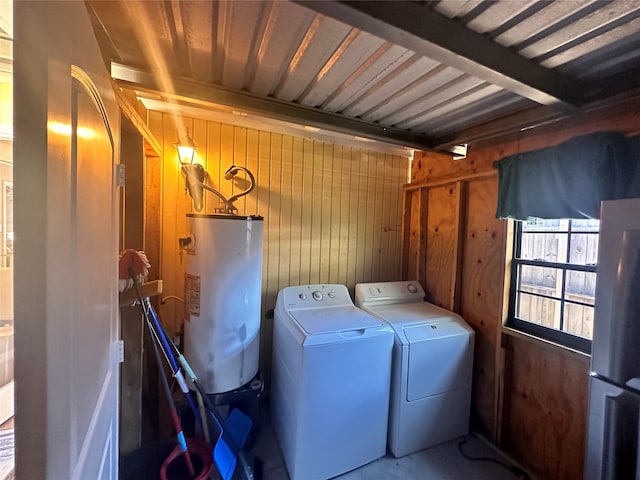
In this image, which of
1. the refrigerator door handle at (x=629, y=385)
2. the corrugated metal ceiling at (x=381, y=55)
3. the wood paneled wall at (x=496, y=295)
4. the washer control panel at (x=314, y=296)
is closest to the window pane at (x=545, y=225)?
the wood paneled wall at (x=496, y=295)

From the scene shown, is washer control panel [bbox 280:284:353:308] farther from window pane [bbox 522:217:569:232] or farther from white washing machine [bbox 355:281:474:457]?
window pane [bbox 522:217:569:232]

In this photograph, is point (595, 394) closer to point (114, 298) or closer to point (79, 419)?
point (79, 419)

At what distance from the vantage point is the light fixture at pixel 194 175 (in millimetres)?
1902

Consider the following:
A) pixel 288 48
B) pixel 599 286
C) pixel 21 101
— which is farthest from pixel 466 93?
pixel 21 101

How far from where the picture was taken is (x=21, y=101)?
1.25 feet

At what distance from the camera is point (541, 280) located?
1.90m

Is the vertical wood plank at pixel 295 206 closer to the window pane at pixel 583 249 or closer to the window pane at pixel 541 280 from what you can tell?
the window pane at pixel 541 280

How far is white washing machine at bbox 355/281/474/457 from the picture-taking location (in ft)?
6.17

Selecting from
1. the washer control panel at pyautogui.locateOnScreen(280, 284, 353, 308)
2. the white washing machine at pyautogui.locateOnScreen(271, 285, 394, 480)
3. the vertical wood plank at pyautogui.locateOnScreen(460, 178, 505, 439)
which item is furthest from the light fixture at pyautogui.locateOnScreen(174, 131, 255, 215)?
the vertical wood plank at pyautogui.locateOnScreen(460, 178, 505, 439)

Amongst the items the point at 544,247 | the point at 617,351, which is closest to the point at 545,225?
the point at 544,247

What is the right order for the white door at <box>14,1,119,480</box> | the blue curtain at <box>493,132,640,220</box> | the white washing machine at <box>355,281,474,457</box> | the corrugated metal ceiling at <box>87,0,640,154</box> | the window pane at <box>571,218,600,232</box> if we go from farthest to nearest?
the white washing machine at <box>355,281,474,457</box>
the window pane at <box>571,218,600,232</box>
the blue curtain at <box>493,132,640,220</box>
the corrugated metal ceiling at <box>87,0,640,154</box>
the white door at <box>14,1,119,480</box>

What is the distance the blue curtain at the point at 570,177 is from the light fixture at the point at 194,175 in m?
1.87

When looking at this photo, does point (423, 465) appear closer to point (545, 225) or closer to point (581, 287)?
point (581, 287)

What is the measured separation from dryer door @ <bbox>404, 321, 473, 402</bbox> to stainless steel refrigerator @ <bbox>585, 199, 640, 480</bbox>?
873 mm
